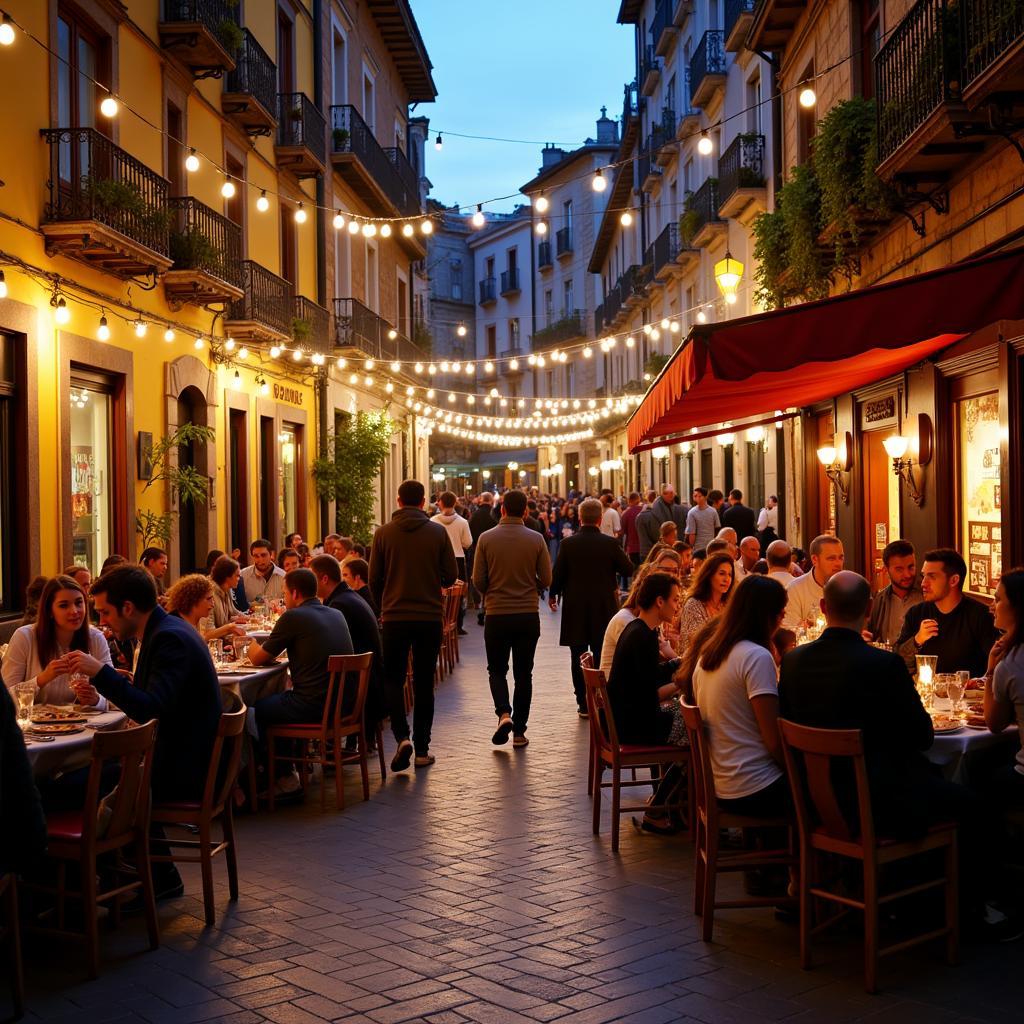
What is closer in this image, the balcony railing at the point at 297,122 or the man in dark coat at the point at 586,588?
the man in dark coat at the point at 586,588

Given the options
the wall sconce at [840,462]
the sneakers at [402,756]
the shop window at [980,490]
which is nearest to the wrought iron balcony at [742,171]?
the wall sconce at [840,462]

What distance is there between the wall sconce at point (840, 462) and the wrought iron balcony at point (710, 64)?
1016 centimetres

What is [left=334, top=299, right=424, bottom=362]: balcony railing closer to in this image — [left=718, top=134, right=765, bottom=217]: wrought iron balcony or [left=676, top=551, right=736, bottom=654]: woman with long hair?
[left=718, top=134, right=765, bottom=217]: wrought iron balcony

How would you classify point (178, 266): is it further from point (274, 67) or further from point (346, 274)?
point (346, 274)

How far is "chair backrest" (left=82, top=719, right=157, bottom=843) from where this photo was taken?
471 centimetres

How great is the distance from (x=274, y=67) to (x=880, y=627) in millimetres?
13587

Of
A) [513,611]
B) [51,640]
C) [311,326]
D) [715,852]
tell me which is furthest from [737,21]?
[715,852]

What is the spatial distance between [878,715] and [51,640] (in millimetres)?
3933

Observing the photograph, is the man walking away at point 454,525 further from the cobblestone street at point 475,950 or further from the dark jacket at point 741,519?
the cobblestone street at point 475,950

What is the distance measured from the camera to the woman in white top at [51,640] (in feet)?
20.0

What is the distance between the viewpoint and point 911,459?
1182cm

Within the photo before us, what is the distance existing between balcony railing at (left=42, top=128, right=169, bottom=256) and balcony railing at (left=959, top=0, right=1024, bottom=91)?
23.6 ft

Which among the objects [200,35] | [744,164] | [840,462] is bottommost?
[840,462]

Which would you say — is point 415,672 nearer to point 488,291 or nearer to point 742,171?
point 742,171
